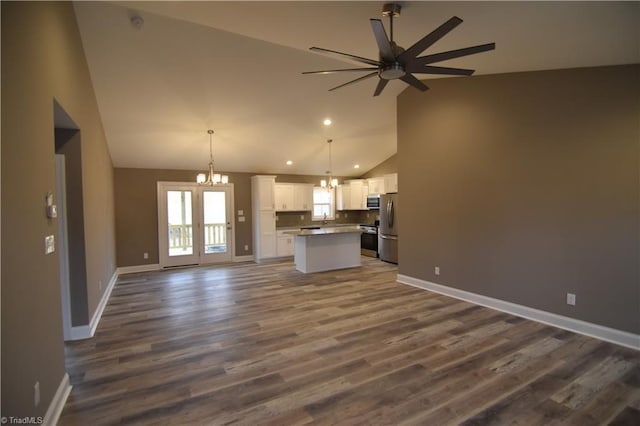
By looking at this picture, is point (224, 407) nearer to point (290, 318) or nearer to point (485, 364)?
point (290, 318)

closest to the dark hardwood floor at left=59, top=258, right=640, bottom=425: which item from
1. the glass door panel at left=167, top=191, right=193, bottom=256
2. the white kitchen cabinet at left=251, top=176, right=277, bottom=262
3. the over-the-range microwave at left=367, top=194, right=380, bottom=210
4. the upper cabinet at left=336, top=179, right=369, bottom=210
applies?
the glass door panel at left=167, top=191, right=193, bottom=256

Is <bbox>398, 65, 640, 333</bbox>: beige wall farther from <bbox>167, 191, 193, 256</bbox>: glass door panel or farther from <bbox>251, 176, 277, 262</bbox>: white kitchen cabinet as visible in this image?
<bbox>167, 191, 193, 256</bbox>: glass door panel

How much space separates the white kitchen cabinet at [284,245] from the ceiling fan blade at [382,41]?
643 centimetres

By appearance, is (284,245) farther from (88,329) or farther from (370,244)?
(88,329)

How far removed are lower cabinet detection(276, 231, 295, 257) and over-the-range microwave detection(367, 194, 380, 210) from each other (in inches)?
98.3

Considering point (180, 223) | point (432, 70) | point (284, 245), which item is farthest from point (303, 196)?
point (432, 70)

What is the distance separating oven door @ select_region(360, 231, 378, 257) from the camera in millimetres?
8672

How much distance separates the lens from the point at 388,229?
24.9 feet

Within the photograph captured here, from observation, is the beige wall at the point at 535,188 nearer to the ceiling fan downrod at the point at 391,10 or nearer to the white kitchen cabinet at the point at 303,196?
the ceiling fan downrod at the point at 391,10

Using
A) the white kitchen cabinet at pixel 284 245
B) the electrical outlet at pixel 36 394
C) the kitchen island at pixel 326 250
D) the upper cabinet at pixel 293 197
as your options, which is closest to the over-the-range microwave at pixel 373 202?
the upper cabinet at pixel 293 197

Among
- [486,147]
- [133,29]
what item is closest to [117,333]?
[133,29]

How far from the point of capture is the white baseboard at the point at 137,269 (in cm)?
692

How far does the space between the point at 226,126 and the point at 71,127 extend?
2.84m

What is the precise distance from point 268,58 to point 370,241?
237 inches
